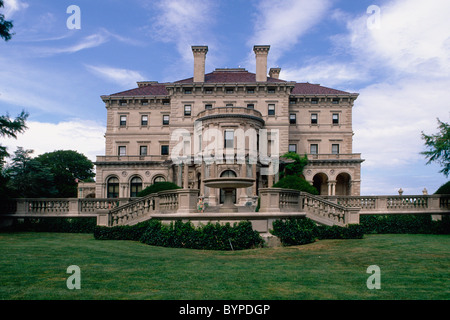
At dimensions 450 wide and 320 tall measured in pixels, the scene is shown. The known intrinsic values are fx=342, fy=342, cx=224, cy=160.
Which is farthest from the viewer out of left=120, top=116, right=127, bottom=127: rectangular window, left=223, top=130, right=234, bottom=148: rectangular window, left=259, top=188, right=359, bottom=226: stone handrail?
left=120, top=116, right=127, bottom=127: rectangular window

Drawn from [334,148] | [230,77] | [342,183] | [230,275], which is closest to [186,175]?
[230,77]

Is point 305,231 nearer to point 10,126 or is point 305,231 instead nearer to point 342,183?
point 10,126

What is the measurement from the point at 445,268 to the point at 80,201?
19470 mm

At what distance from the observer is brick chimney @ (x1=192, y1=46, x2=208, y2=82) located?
4734 centimetres

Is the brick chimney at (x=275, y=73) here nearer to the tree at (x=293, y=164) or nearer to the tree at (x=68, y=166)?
the tree at (x=293, y=164)

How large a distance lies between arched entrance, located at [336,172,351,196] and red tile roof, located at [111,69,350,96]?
12002 mm

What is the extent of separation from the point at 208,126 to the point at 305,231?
27404 millimetres

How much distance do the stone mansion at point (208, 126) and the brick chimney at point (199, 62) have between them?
5.5 inches

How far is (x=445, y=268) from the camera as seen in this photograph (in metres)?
8.41

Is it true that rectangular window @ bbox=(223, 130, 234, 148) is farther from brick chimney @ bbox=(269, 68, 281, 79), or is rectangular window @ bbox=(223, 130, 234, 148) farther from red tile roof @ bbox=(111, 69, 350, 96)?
brick chimney @ bbox=(269, 68, 281, 79)

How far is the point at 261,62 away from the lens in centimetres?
4728

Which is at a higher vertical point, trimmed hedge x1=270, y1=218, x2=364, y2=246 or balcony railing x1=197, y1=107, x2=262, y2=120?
balcony railing x1=197, y1=107, x2=262, y2=120

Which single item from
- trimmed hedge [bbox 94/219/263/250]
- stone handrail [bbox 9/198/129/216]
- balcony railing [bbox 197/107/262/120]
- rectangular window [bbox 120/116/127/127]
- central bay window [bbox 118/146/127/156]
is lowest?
trimmed hedge [bbox 94/219/263/250]

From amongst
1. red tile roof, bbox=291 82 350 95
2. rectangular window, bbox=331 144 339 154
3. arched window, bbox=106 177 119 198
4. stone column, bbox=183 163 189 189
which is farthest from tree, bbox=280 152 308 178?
arched window, bbox=106 177 119 198
